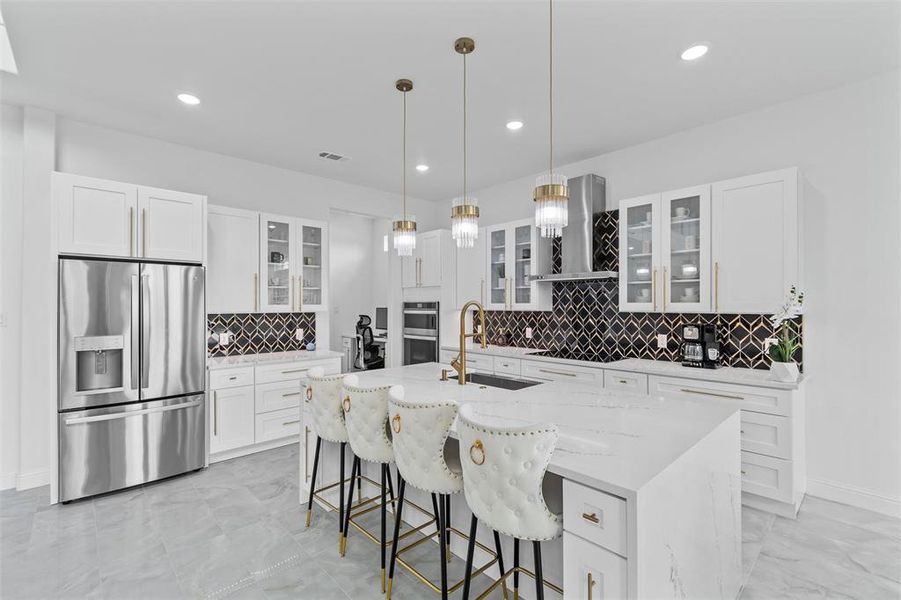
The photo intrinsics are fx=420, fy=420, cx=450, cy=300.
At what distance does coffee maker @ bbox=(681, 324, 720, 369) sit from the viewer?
3.33 m

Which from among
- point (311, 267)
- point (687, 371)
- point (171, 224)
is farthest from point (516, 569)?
point (311, 267)

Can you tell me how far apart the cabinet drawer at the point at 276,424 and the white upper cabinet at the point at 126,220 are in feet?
5.11

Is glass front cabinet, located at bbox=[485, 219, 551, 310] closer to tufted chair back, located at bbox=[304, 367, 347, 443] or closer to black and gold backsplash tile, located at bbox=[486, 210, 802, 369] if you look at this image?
black and gold backsplash tile, located at bbox=[486, 210, 802, 369]

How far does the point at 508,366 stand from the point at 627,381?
1277mm

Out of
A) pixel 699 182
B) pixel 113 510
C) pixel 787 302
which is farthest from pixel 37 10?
pixel 787 302

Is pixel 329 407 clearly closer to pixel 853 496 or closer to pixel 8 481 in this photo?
pixel 8 481

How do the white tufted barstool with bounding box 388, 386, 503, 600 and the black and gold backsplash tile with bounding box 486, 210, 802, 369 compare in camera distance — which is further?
the black and gold backsplash tile with bounding box 486, 210, 802, 369

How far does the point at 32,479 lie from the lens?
3205mm

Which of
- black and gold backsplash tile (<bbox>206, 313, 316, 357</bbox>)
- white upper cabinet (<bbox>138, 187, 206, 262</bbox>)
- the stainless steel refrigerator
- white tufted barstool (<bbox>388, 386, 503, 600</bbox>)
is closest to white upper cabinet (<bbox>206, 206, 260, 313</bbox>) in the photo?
black and gold backsplash tile (<bbox>206, 313, 316, 357</bbox>)

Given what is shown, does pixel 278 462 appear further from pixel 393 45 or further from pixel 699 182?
pixel 699 182

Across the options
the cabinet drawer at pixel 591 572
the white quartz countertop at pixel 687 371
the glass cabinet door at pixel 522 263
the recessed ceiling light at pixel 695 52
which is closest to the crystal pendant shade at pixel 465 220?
the white quartz countertop at pixel 687 371

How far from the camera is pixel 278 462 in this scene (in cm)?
371

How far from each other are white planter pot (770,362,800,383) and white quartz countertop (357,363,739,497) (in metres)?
1.05

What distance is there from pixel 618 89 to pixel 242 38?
2381 millimetres
